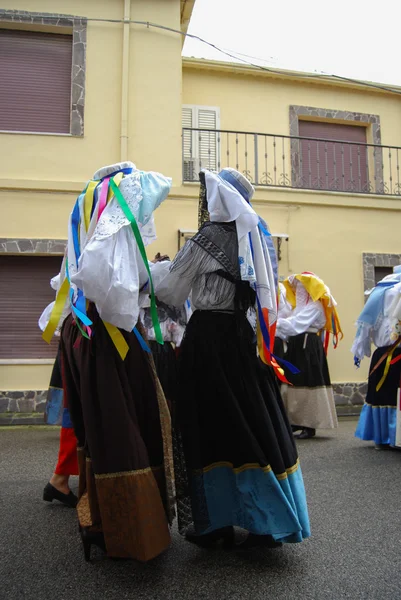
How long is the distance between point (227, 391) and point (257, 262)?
26.1 inches

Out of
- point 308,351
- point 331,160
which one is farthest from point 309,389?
point 331,160

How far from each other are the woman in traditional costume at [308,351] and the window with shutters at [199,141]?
353 centimetres

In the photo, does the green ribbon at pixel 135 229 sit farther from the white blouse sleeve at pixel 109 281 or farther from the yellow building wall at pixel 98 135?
the yellow building wall at pixel 98 135

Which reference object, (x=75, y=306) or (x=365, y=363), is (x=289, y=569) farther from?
(x=365, y=363)

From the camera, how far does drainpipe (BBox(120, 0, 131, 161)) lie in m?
8.50

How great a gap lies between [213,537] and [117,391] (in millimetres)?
850

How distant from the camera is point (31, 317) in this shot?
8102mm

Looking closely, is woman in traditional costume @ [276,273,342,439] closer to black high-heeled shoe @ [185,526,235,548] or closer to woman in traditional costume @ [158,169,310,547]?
woman in traditional costume @ [158,169,310,547]

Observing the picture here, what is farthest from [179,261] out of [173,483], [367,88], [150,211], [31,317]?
[367,88]

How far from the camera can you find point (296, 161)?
10.2 metres

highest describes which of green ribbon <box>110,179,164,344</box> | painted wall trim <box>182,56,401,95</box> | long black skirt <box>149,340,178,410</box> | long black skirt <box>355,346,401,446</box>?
painted wall trim <box>182,56,401,95</box>

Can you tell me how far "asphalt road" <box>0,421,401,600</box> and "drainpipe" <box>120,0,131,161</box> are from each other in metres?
5.89

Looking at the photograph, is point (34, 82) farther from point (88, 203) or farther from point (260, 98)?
point (88, 203)

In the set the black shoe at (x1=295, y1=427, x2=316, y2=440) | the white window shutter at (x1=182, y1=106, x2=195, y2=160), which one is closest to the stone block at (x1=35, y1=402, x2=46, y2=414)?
the black shoe at (x1=295, y1=427, x2=316, y2=440)
